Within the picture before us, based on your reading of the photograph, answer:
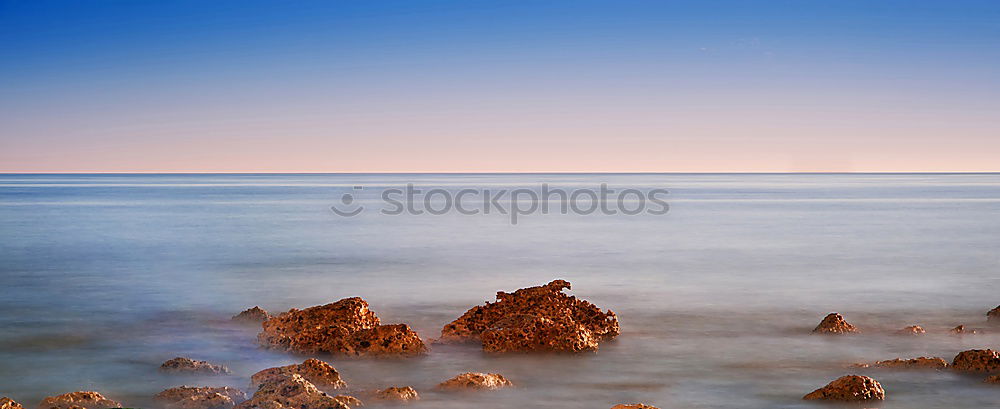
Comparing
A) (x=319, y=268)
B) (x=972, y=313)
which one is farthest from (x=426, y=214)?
(x=972, y=313)

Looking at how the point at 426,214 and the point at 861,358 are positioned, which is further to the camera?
the point at 426,214

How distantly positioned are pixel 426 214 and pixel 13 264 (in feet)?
69.0

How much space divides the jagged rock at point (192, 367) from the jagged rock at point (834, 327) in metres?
5.10

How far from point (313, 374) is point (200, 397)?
761mm

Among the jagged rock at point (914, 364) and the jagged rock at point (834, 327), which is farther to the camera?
the jagged rock at point (834, 327)

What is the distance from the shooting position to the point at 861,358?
8375 millimetres

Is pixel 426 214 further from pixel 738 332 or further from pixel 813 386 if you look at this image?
pixel 813 386

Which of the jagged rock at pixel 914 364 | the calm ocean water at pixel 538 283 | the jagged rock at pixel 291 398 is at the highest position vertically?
the jagged rock at pixel 291 398

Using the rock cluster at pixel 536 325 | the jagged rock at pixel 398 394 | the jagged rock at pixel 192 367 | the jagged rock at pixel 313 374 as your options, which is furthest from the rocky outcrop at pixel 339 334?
the jagged rock at pixel 398 394

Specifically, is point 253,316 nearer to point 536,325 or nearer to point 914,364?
point 536,325

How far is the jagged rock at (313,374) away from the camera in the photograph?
6988 mm

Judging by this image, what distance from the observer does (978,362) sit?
7516 millimetres
